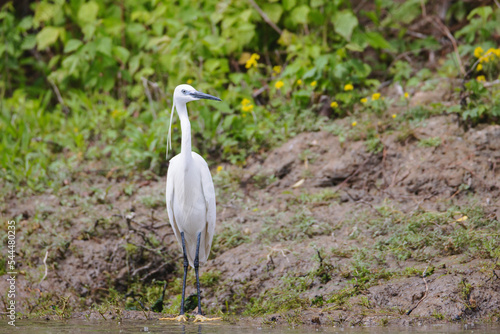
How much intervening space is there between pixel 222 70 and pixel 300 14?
4.42ft

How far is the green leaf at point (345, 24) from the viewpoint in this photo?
7.11m


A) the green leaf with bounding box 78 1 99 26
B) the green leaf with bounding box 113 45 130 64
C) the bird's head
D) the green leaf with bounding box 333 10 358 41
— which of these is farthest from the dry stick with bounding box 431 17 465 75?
the green leaf with bounding box 78 1 99 26

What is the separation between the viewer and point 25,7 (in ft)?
32.3

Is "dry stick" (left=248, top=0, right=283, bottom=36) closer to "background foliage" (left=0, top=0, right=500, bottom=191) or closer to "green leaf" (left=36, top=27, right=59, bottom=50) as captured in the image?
"background foliage" (left=0, top=0, right=500, bottom=191)

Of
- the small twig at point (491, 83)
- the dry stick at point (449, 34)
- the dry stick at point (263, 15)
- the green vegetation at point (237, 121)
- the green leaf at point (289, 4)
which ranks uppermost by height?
the green leaf at point (289, 4)

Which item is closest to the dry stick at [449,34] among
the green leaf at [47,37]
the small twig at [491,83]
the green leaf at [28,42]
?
the small twig at [491,83]

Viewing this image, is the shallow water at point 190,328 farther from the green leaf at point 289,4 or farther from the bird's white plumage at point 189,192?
the green leaf at point 289,4

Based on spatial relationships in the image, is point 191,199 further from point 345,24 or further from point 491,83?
point 491,83

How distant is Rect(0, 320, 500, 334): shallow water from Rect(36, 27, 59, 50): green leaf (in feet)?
18.5

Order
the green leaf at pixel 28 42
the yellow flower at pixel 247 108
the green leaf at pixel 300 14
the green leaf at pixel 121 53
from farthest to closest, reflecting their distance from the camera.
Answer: the green leaf at pixel 28 42, the green leaf at pixel 121 53, the green leaf at pixel 300 14, the yellow flower at pixel 247 108

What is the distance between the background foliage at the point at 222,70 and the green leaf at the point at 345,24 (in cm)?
1

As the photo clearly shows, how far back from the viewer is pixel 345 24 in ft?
23.6

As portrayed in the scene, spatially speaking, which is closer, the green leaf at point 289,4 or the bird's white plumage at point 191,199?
the bird's white plumage at point 191,199

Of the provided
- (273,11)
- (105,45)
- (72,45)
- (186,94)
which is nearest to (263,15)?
(273,11)
